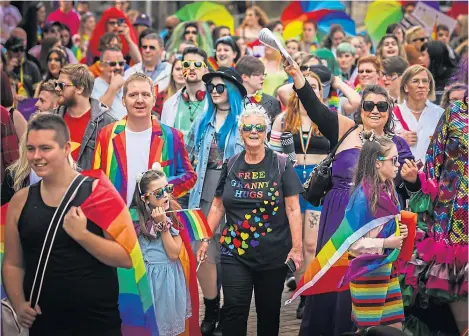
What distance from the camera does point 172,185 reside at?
280 inches

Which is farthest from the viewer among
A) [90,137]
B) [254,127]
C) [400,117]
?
[400,117]

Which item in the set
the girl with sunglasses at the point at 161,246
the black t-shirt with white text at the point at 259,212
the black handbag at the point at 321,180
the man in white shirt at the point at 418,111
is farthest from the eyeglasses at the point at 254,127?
the man in white shirt at the point at 418,111

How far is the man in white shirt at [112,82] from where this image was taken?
34.6 ft

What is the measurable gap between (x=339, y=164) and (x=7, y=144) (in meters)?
2.36

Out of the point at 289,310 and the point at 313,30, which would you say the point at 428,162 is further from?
the point at 313,30

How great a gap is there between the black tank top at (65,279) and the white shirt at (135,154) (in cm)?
177

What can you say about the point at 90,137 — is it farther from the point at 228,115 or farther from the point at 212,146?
the point at 228,115

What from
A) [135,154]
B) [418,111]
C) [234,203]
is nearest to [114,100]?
[418,111]

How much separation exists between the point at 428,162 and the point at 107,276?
2854 millimetres

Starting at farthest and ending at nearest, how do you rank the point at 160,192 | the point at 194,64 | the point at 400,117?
the point at 400,117, the point at 194,64, the point at 160,192

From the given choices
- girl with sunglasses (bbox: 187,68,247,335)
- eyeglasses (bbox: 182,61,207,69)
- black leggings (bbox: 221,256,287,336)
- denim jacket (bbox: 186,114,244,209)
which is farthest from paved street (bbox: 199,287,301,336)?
eyeglasses (bbox: 182,61,207,69)

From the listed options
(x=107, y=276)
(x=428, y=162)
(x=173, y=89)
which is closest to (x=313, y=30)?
(x=173, y=89)

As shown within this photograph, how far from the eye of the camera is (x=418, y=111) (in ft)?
32.7

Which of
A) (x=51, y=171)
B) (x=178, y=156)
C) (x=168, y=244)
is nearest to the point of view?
(x=51, y=171)
